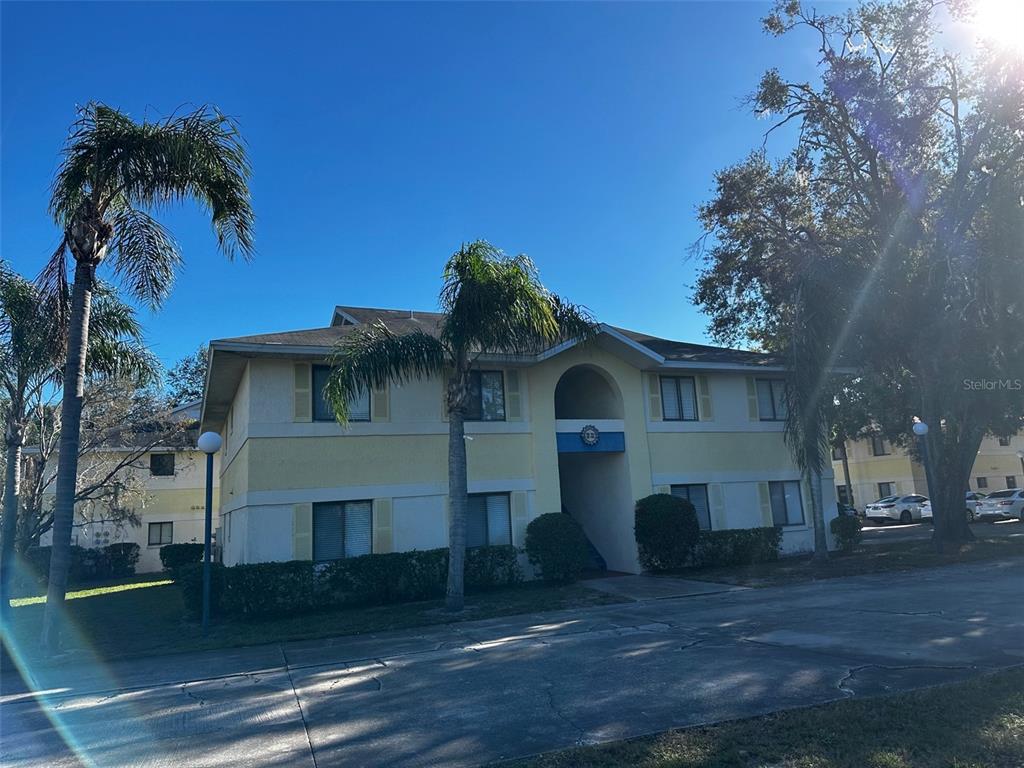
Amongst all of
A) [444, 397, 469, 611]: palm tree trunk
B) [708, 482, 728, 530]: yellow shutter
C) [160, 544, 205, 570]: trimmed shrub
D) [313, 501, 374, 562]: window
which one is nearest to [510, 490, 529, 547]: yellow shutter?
[313, 501, 374, 562]: window

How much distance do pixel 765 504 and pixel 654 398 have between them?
4.68m

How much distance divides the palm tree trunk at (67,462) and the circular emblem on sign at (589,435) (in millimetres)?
11505

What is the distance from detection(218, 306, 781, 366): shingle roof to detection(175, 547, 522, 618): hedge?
476cm

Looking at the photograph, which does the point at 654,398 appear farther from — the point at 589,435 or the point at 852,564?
the point at 852,564

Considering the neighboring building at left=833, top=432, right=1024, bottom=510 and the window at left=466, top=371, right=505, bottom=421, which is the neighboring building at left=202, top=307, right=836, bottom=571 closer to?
the window at left=466, top=371, right=505, bottom=421

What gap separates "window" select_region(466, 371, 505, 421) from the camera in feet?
59.0

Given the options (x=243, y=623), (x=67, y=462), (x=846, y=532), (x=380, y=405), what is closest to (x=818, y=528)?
(x=846, y=532)

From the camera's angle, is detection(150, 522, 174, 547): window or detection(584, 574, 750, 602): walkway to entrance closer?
detection(584, 574, 750, 602): walkway to entrance

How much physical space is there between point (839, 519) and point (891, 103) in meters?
12.1

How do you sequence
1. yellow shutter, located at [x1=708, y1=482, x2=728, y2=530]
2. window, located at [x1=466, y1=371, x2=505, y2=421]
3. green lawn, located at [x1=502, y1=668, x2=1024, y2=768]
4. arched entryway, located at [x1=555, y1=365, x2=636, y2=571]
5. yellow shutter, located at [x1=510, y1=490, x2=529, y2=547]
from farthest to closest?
yellow shutter, located at [x1=708, y1=482, x2=728, y2=530] < arched entryway, located at [x1=555, y1=365, x2=636, y2=571] < window, located at [x1=466, y1=371, x2=505, y2=421] < yellow shutter, located at [x1=510, y1=490, x2=529, y2=547] < green lawn, located at [x1=502, y1=668, x2=1024, y2=768]

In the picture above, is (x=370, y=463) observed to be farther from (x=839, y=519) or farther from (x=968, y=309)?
(x=968, y=309)

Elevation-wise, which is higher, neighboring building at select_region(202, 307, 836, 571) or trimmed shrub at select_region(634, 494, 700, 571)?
neighboring building at select_region(202, 307, 836, 571)

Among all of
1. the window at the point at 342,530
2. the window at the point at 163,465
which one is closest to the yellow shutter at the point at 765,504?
the window at the point at 342,530

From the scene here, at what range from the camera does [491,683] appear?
812cm
